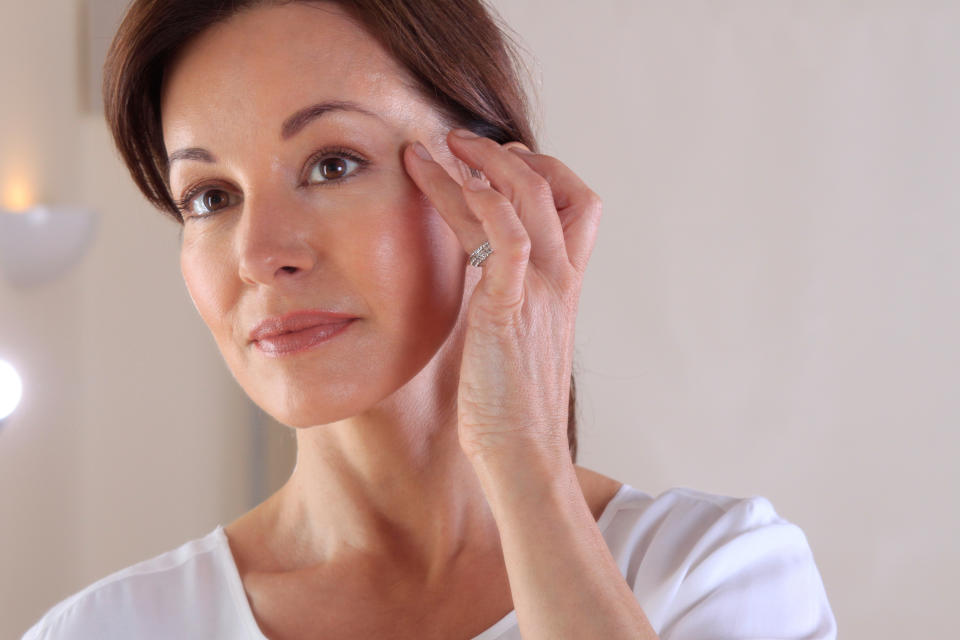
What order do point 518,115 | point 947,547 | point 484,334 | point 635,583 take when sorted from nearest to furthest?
point 484,334, point 635,583, point 518,115, point 947,547

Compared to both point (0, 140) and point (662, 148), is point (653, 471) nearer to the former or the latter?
point (662, 148)

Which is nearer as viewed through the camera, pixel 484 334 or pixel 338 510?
pixel 484 334

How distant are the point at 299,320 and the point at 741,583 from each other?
1.74 ft

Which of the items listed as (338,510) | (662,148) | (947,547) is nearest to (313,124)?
(338,510)

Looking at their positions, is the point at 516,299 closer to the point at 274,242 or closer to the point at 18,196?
the point at 274,242

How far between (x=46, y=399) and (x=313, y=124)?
143cm

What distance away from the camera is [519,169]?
102 cm

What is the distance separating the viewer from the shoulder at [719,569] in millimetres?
1035

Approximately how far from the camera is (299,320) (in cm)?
100

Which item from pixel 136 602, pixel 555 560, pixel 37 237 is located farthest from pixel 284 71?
pixel 37 237

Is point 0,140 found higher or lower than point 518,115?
higher

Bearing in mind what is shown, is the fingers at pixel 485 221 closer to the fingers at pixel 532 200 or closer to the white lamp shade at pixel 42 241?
the fingers at pixel 532 200

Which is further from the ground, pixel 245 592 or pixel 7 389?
pixel 7 389

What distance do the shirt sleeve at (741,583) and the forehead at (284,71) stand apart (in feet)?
1.79
